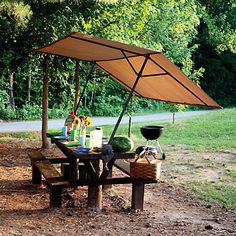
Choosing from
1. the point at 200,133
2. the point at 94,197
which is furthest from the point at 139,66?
the point at 200,133

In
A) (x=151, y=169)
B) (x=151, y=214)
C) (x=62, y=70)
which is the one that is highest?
(x=62, y=70)

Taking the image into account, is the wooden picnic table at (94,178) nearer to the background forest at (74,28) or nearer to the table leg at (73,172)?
the table leg at (73,172)

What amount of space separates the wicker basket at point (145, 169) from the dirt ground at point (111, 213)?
40 centimetres

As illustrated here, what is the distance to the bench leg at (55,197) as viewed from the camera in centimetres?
506

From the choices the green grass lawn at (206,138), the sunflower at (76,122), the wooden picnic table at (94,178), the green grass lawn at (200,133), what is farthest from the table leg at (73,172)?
the green grass lawn at (200,133)

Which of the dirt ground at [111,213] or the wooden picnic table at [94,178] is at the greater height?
the wooden picnic table at [94,178]

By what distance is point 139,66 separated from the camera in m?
5.91

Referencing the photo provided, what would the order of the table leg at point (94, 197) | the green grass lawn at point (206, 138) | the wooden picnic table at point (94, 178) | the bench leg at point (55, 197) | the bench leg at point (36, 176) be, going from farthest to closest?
the green grass lawn at point (206, 138) < the bench leg at point (36, 176) < the table leg at point (94, 197) < the bench leg at point (55, 197) < the wooden picnic table at point (94, 178)

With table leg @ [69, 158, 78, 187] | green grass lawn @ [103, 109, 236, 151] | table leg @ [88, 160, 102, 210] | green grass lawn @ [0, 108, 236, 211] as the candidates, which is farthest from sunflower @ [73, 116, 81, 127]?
green grass lawn @ [103, 109, 236, 151]

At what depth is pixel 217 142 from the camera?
11688mm

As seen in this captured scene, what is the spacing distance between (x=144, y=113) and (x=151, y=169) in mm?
15404

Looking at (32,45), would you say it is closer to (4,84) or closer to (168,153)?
(168,153)

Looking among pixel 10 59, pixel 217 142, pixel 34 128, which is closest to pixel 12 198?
pixel 10 59

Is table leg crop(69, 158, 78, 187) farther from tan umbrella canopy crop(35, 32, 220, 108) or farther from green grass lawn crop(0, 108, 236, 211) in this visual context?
green grass lawn crop(0, 108, 236, 211)
